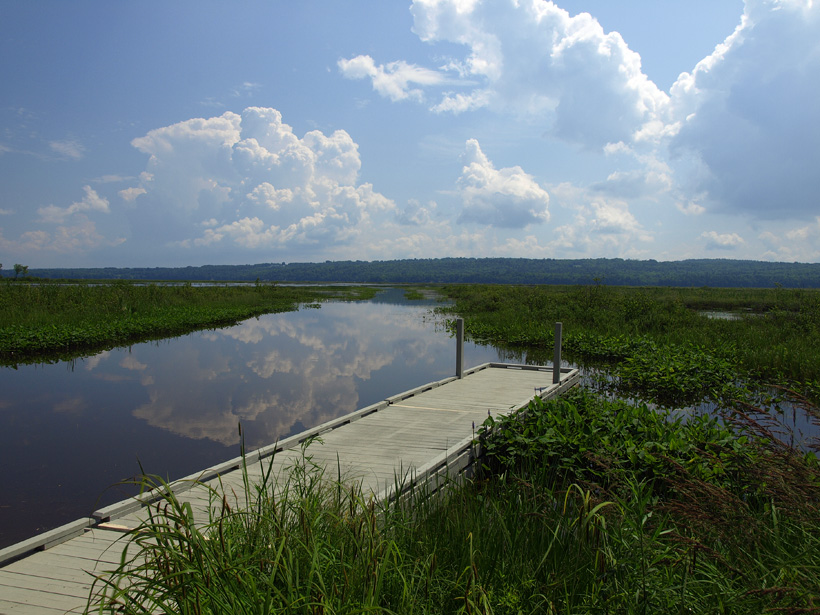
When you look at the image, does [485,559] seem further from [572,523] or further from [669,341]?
[669,341]

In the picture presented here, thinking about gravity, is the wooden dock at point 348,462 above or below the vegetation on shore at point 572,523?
below

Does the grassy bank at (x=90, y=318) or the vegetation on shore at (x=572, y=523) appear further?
the grassy bank at (x=90, y=318)

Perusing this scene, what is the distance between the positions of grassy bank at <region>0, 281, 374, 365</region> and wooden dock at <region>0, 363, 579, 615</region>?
43.6 ft

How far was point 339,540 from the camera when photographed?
3.04 meters

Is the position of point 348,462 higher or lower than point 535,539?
lower

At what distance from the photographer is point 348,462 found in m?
6.02

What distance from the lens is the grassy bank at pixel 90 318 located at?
1672 cm

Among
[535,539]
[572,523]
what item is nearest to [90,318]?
[535,539]

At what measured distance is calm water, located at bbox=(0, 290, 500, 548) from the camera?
6.83 metres

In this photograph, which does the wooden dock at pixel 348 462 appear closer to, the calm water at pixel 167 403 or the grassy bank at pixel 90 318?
the calm water at pixel 167 403

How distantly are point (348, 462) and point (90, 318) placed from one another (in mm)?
20016

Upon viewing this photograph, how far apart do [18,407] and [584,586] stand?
1178cm

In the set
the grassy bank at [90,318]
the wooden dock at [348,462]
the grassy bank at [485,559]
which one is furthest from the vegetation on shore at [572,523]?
the grassy bank at [90,318]

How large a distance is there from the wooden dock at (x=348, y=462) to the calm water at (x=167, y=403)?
26.5 inches
